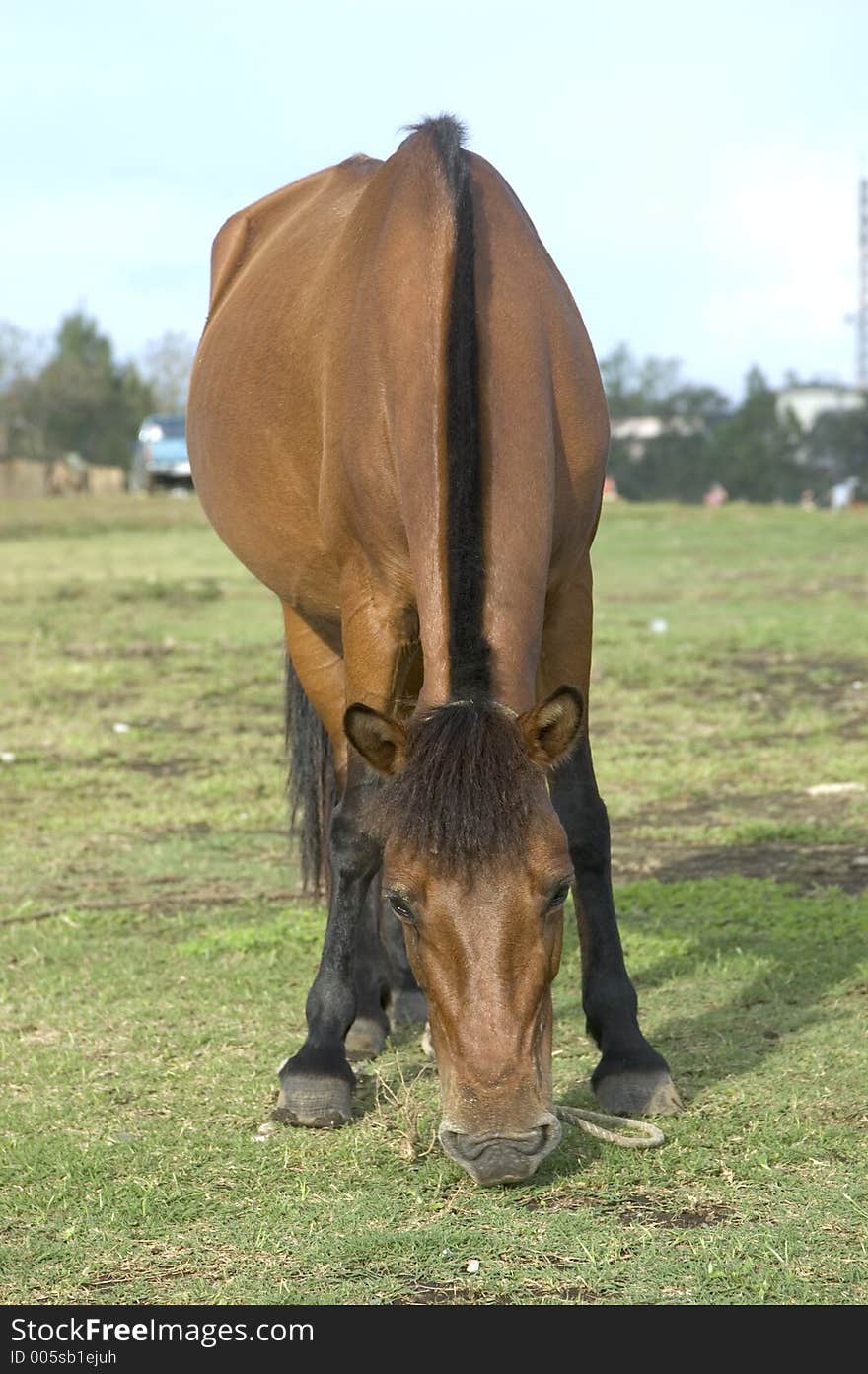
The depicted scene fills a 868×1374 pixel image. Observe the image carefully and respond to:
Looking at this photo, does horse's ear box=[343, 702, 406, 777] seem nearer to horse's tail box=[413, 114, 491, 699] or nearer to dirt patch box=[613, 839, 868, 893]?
horse's tail box=[413, 114, 491, 699]

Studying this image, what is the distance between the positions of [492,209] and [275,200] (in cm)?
229

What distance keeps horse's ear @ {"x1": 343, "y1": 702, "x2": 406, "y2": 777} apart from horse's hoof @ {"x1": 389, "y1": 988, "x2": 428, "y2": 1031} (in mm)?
1946

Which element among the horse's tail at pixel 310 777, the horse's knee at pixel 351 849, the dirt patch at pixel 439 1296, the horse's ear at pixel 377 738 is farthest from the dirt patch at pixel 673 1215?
the horse's tail at pixel 310 777

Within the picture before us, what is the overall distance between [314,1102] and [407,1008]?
1178 mm

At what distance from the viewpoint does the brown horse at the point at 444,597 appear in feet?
11.4

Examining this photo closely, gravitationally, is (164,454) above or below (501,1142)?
above

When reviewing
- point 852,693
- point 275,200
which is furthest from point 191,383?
point 852,693

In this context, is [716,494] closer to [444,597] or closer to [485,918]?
[444,597]

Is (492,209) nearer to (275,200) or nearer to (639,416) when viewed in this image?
(275,200)

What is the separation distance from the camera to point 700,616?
48.9ft

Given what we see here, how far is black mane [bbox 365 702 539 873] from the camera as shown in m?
3.47

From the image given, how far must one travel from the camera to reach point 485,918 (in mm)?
3467

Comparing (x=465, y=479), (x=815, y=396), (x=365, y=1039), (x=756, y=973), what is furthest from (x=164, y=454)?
(x=465, y=479)

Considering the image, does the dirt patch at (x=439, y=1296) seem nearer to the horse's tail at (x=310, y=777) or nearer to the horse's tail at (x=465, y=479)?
the horse's tail at (x=465, y=479)
